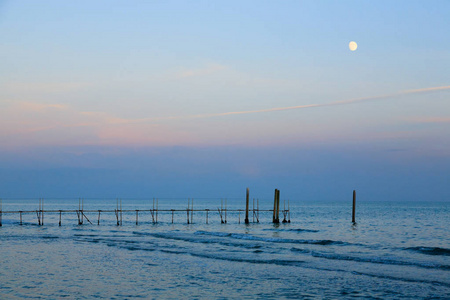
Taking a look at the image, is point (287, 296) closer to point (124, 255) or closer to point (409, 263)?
point (409, 263)

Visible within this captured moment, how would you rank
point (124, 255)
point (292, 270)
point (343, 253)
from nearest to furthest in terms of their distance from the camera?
point (292, 270) → point (124, 255) → point (343, 253)

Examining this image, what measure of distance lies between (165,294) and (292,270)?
23.8 feet

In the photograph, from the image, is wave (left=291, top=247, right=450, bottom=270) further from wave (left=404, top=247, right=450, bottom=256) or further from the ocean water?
wave (left=404, top=247, right=450, bottom=256)

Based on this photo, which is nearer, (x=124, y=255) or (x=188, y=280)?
(x=188, y=280)

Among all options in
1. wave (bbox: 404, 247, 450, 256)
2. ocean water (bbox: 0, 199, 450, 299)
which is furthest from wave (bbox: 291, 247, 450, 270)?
wave (bbox: 404, 247, 450, 256)

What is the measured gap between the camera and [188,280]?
697 inches

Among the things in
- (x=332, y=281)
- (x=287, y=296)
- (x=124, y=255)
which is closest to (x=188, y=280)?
(x=287, y=296)

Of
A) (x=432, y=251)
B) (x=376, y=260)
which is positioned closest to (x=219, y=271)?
(x=376, y=260)

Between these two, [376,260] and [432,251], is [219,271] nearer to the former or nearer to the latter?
[376,260]

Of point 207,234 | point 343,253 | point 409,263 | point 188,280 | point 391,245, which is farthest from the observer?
point 207,234

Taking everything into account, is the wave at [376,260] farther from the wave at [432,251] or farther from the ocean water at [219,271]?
the wave at [432,251]

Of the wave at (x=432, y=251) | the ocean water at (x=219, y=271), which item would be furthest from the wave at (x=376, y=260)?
the wave at (x=432, y=251)

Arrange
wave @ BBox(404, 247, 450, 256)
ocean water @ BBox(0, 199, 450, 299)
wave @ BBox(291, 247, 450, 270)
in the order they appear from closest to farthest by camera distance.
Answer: ocean water @ BBox(0, 199, 450, 299) < wave @ BBox(291, 247, 450, 270) < wave @ BBox(404, 247, 450, 256)

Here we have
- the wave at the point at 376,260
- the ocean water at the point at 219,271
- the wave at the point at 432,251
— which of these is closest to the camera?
the ocean water at the point at 219,271
